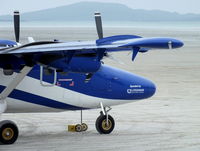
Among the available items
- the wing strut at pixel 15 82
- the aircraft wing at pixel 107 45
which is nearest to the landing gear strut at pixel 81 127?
the wing strut at pixel 15 82

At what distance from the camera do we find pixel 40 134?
22750 millimetres

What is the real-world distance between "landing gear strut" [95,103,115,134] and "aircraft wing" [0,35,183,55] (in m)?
4.47

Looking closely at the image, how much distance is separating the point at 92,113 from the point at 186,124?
4.05 metres

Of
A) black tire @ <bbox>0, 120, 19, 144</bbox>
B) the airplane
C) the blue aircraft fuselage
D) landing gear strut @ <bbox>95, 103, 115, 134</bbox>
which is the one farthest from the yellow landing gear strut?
black tire @ <bbox>0, 120, 19, 144</bbox>

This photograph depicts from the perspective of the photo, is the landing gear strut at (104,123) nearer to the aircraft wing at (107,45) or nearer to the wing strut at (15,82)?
the wing strut at (15,82)

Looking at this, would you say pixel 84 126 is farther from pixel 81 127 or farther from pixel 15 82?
pixel 15 82

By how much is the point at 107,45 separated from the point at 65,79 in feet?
15.5

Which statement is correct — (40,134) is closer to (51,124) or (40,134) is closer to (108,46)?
(51,124)

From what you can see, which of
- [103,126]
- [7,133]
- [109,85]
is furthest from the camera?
[103,126]

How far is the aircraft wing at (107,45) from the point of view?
16469 mm

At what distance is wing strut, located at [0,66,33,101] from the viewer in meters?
19.9

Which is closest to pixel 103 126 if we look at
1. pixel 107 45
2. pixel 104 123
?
pixel 104 123

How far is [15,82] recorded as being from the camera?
20312 mm

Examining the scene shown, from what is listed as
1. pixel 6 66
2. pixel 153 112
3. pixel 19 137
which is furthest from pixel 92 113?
pixel 6 66
